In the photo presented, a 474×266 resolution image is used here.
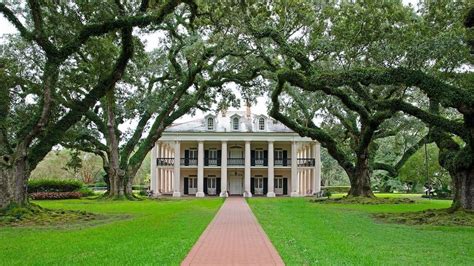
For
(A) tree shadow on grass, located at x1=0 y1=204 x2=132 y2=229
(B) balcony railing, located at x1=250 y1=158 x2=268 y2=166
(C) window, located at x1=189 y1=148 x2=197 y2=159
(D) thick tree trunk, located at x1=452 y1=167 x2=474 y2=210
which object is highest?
(C) window, located at x1=189 y1=148 x2=197 y2=159

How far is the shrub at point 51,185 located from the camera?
4038 cm

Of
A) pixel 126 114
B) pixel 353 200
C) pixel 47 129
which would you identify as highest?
pixel 126 114

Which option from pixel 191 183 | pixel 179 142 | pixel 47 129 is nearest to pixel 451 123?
pixel 47 129

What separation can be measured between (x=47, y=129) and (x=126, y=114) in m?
14.8

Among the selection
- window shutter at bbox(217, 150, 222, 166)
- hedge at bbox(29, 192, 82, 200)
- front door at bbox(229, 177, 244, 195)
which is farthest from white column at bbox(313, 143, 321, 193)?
hedge at bbox(29, 192, 82, 200)

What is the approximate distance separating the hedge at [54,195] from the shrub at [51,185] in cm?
201

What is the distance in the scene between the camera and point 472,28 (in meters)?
16.5

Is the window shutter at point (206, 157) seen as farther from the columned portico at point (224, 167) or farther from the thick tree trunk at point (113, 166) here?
the thick tree trunk at point (113, 166)

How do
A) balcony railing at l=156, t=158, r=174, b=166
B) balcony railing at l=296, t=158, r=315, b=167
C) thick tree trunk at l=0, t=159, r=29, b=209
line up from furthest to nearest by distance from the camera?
balcony railing at l=156, t=158, r=174, b=166, balcony railing at l=296, t=158, r=315, b=167, thick tree trunk at l=0, t=159, r=29, b=209

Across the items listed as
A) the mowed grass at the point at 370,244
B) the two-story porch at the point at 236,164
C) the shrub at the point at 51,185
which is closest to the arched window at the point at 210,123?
the two-story porch at the point at 236,164

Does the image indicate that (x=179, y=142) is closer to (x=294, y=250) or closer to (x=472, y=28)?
(x=472, y=28)

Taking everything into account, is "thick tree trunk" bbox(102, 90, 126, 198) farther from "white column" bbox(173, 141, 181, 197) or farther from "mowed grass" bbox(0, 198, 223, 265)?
"mowed grass" bbox(0, 198, 223, 265)

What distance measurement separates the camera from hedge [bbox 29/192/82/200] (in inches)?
1463

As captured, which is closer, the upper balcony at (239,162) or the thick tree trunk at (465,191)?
the thick tree trunk at (465,191)
